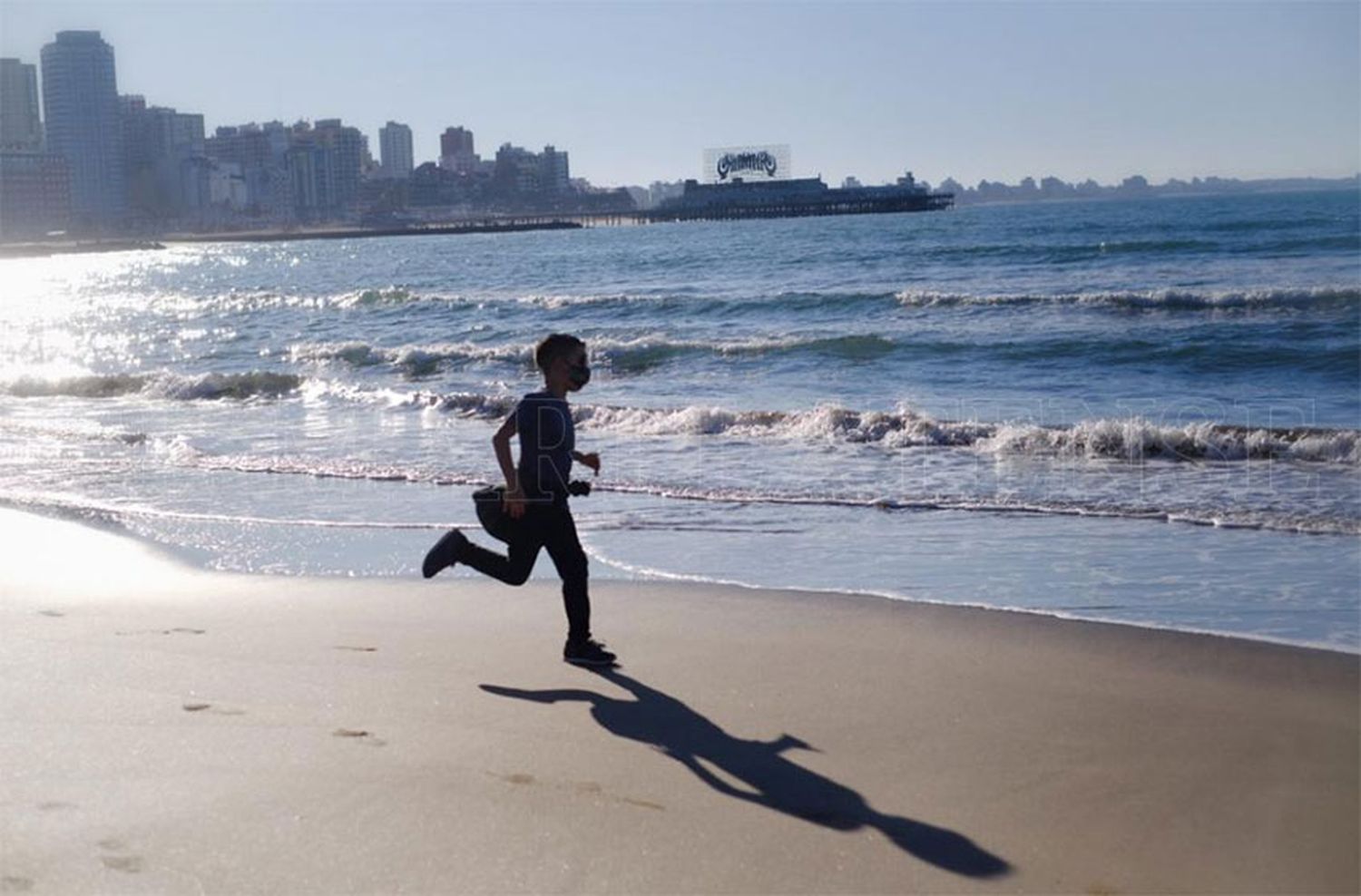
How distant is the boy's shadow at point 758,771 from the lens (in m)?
4.62

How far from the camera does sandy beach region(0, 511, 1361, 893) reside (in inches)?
177

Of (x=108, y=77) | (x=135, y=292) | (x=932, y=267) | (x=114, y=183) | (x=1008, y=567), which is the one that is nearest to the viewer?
(x=1008, y=567)

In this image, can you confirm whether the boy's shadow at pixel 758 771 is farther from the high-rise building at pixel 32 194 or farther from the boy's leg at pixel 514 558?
the high-rise building at pixel 32 194

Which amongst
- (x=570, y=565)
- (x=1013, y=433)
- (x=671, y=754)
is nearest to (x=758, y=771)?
(x=671, y=754)

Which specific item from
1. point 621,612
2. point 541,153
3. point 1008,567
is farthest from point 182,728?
point 541,153

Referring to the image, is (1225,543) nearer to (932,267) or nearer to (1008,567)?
(1008,567)

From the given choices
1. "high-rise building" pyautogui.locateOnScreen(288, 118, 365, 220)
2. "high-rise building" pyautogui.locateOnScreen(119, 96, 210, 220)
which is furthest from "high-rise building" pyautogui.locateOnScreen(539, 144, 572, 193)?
"high-rise building" pyautogui.locateOnScreen(119, 96, 210, 220)

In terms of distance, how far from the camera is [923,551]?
9.59 meters

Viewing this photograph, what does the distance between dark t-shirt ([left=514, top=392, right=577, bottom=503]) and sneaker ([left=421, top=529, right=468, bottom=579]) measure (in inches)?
20.2

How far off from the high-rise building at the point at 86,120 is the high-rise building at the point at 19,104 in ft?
8.64

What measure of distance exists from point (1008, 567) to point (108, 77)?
20259 centimetres

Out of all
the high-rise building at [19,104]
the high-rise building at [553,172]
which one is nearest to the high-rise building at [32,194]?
the high-rise building at [19,104]

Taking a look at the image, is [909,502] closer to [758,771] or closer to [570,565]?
[570,565]

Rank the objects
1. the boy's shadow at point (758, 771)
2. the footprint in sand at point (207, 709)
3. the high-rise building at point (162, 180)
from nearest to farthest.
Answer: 1. the boy's shadow at point (758, 771)
2. the footprint in sand at point (207, 709)
3. the high-rise building at point (162, 180)
